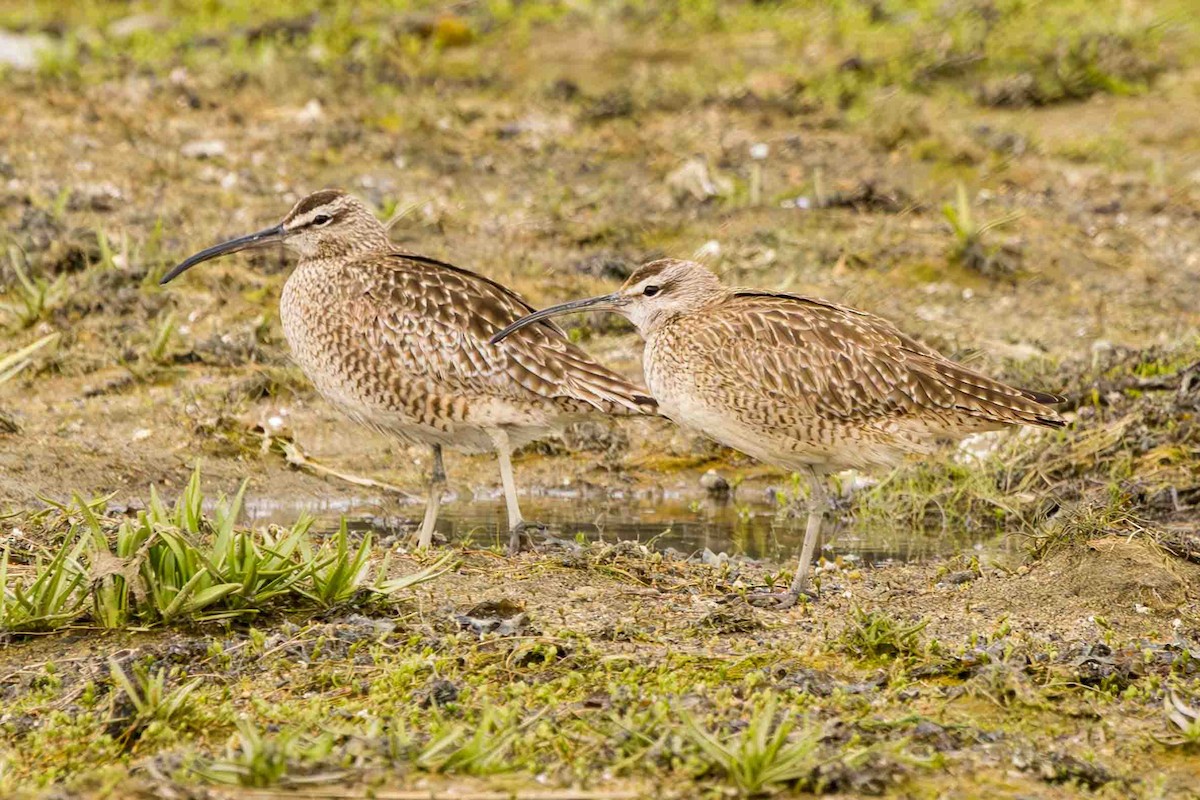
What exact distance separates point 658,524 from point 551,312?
1.70m

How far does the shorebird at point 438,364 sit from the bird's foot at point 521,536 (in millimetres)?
13

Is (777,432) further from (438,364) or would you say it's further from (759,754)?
(759,754)

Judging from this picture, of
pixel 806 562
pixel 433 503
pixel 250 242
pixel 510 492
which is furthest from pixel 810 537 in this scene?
pixel 250 242

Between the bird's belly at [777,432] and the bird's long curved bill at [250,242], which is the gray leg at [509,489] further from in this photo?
the bird's long curved bill at [250,242]

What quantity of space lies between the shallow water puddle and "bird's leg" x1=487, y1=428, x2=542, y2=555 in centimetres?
20

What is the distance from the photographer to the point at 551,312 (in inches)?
324

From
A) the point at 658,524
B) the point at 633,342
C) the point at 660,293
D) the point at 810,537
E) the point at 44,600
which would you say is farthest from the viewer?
the point at 633,342

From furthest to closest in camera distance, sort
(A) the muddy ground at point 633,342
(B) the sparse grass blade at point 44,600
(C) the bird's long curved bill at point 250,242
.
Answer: (C) the bird's long curved bill at point 250,242, (B) the sparse grass blade at point 44,600, (A) the muddy ground at point 633,342

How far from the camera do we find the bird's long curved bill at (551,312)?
322 inches

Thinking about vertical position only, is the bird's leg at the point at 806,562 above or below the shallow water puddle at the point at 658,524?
above

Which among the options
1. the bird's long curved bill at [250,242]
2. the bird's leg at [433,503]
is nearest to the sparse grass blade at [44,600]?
the bird's leg at [433,503]

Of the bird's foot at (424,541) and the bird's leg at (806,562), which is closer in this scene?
the bird's leg at (806,562)

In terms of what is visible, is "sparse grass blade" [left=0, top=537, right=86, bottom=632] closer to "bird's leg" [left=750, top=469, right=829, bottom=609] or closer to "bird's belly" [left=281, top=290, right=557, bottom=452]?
"bird's belly" [left=281, top=290, right=557, bottom=452]

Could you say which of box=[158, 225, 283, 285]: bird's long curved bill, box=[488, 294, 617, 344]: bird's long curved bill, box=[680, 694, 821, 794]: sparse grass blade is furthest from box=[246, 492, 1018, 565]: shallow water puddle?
box=[680, 694, 821, 794]: sparse grass blade
